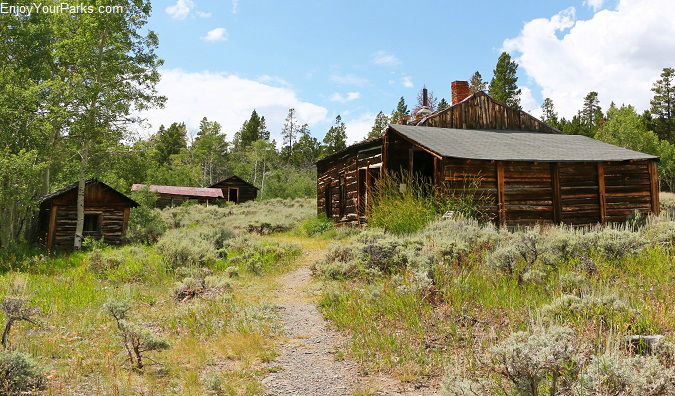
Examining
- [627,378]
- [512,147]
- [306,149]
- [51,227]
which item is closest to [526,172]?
[512,147]

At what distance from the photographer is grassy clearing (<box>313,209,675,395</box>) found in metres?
3.41

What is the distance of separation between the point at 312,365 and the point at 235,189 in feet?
146

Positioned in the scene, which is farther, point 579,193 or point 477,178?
point 579,193

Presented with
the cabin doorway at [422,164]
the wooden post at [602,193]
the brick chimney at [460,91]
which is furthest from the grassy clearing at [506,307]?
the brick chimney at [460,91]

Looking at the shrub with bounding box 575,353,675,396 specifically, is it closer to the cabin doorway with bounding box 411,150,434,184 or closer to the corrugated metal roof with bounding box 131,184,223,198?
the cabin doorway with bounding box 411,150,434,184

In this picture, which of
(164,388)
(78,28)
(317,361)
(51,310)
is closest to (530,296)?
(317,361)

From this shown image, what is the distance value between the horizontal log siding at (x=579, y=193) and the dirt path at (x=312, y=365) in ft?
37.8

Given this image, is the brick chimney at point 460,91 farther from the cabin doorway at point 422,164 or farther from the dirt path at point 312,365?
the dirt path at point 312,365

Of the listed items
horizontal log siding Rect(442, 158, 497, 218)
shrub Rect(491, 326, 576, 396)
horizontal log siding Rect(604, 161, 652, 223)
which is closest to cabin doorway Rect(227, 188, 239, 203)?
horizontal log siding Rect(442, 158, 497, 218)

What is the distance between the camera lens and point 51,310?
7.21m

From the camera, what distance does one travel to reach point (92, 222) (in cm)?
1802

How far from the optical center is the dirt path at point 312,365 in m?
4.19

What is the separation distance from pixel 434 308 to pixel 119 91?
16.3m

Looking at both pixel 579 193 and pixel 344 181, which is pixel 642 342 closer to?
pixel 579 193
